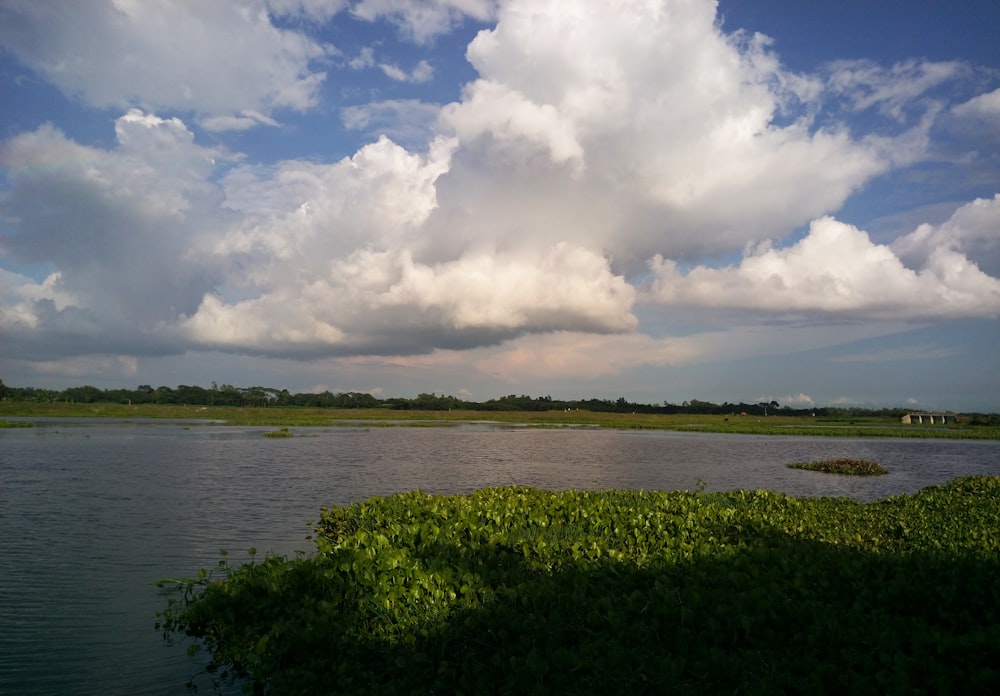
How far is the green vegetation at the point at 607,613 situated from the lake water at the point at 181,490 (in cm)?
128

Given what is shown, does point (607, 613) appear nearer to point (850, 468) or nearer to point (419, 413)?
point (850, 468)

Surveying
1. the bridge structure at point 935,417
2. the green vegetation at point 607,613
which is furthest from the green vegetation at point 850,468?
the bridge structure at point 935,417

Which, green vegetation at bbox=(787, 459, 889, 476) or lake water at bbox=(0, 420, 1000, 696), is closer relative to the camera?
lake water at bbox=(0, 420, 1000, 696)

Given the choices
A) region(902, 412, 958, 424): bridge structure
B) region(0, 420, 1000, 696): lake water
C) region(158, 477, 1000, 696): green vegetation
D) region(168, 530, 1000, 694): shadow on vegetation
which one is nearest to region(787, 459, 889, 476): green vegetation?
region(0, 420, 1000, 696): lake water

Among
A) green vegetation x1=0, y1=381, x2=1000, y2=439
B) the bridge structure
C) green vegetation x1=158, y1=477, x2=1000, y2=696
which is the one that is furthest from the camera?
the bridge structure

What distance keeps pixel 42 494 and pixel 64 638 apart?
54.4 ft

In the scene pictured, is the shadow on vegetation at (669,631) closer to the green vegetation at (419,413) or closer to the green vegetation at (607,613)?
the green vegetation at (607,613)

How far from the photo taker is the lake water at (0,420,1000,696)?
10273mm

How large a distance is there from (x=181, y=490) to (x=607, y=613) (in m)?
21.9

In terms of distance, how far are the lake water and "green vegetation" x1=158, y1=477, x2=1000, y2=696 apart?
1.28m

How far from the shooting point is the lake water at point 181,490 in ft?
33.7

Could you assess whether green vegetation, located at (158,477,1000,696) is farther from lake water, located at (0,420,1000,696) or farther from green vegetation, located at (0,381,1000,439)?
green vegetation, located at (0,381,1000,439)

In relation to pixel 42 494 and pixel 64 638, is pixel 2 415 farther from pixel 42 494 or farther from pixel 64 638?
pixel 64 638

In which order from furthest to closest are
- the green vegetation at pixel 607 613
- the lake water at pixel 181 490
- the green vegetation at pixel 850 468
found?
the green vegetation at pixel 850 468 → the lake water at pixel 181 490 → the green vegetation at pixel 607 613
